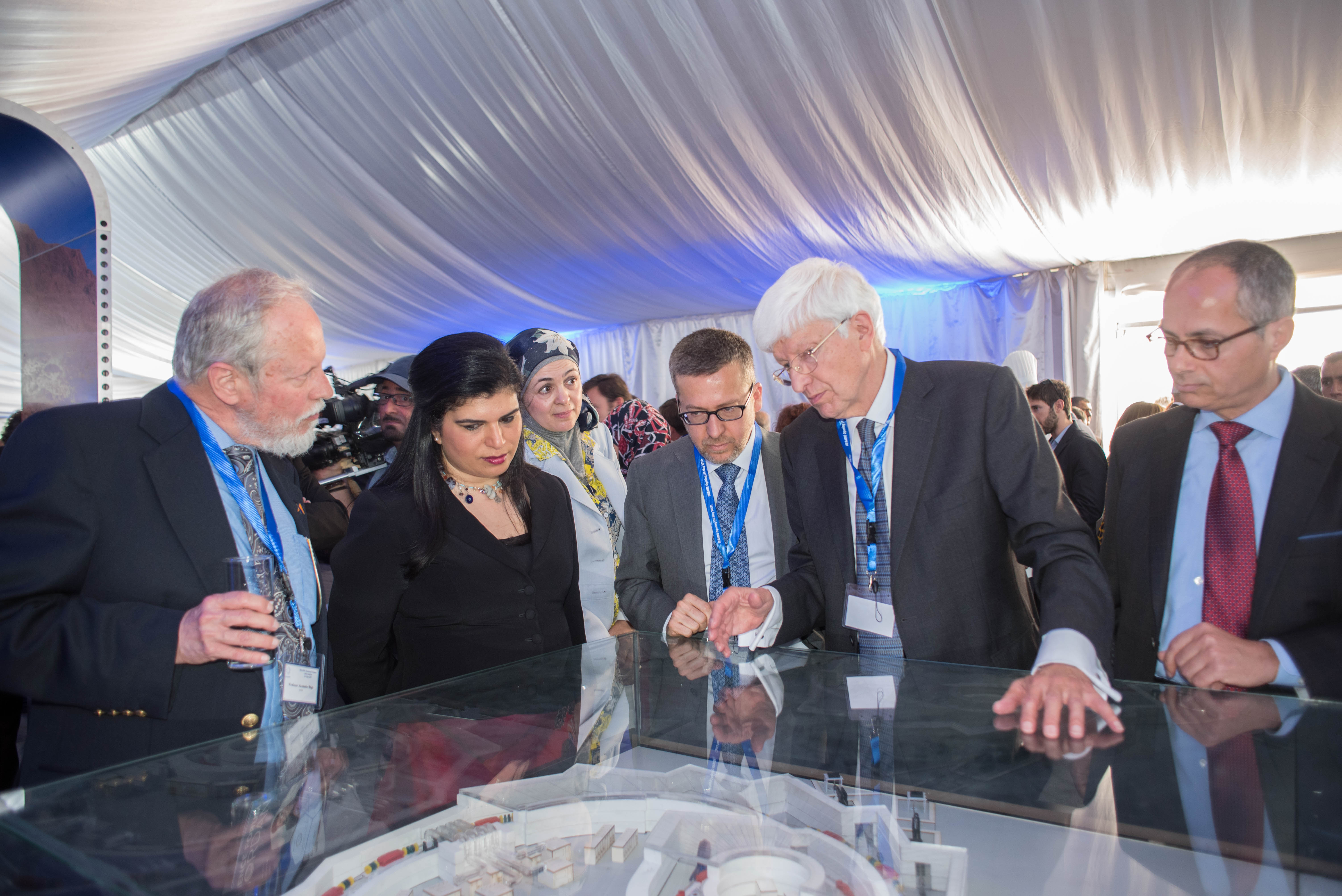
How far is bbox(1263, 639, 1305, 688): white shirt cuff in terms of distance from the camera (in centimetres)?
126

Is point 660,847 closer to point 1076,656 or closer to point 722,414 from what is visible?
point 1076,656

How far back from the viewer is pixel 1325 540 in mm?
1375

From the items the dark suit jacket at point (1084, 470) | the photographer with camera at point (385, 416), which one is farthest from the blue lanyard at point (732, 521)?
the dark suit jacket at point (1084, 470)

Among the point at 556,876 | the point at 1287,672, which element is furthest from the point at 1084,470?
the point at 556,876

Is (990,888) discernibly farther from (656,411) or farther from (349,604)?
(656,411)

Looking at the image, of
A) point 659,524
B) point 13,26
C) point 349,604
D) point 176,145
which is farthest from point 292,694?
point 176,145

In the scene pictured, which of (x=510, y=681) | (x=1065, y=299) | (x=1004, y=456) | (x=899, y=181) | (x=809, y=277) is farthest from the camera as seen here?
(x=1065, y=299)

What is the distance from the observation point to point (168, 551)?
4.66 feet

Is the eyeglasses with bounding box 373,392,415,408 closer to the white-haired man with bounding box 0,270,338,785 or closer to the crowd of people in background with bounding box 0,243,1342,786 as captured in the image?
the crowd of people in background with bounding box 0,243,1342,786

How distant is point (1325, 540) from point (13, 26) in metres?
4.89

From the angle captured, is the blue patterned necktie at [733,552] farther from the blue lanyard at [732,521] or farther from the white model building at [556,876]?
the white model building at [556,876]

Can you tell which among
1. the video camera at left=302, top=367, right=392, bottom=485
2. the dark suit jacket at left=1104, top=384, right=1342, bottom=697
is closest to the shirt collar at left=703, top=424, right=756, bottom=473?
the dark suit jacket at left=1104, top=384, right=1342, bottom=697

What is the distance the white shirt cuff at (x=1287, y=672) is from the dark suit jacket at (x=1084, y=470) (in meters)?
2.35

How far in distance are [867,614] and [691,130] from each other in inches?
186
